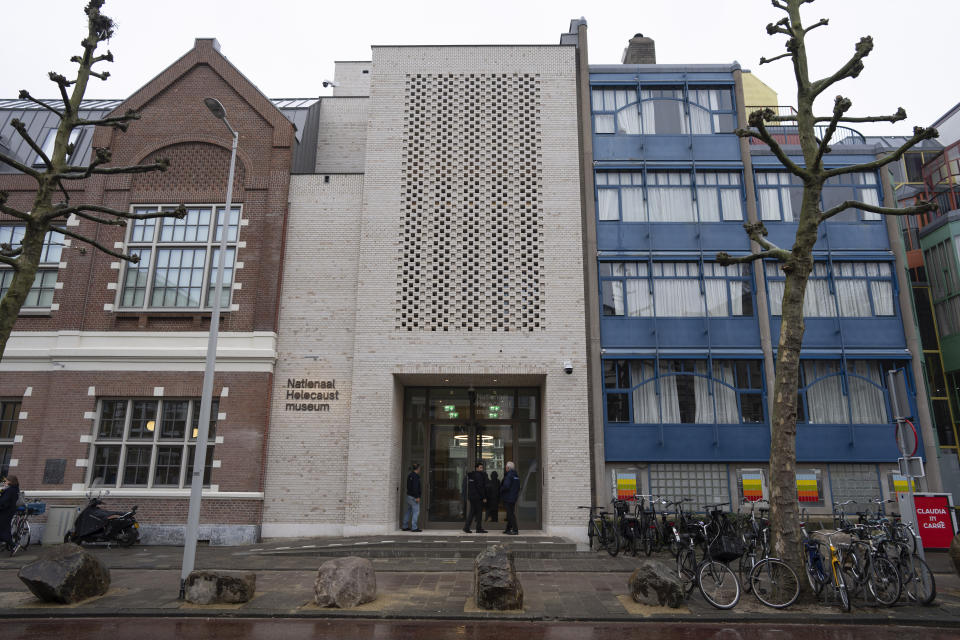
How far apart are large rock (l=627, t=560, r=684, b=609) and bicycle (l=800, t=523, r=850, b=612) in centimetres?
219

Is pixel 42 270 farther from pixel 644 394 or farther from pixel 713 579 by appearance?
pixel 713 579

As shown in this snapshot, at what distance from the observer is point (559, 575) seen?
11734 millimetres

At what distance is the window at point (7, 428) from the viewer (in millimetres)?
16328

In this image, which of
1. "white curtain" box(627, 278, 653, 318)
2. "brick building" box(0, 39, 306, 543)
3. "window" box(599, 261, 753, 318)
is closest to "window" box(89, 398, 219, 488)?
"brick building" box(0, 39, 306, 543)

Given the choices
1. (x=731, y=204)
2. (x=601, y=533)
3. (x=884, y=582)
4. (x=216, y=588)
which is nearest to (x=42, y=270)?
(x=216, y=588)

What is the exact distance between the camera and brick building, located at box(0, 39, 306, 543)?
1575cm

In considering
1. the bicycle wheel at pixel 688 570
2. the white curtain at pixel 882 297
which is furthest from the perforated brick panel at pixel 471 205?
the white curtain at pixel 882 297

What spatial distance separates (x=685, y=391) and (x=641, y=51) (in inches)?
505

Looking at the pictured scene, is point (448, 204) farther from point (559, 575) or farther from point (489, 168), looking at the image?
point (559, 575)

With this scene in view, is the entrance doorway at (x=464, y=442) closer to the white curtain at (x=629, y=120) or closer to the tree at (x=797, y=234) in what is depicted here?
the tree at (x=797, y=234)

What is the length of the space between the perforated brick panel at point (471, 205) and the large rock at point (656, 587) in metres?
8.30

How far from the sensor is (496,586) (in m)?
8.88

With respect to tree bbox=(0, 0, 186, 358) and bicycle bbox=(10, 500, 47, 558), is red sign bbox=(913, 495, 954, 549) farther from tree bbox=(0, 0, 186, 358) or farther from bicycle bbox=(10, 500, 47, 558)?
bicycle bbox=(10, 500, 47, 558)

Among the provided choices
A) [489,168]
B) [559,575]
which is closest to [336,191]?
[489,168]
